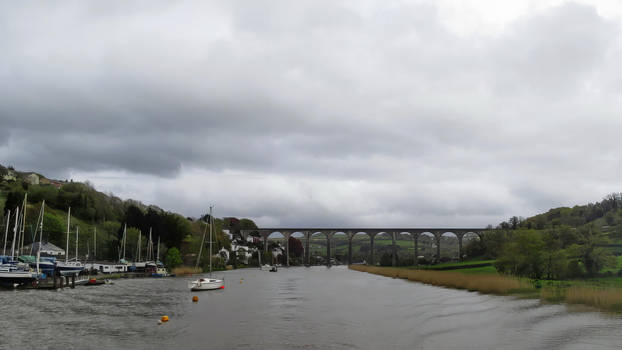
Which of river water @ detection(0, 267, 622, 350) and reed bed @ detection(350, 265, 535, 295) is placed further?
reed bed @ detection(350, 265, 535, 295)

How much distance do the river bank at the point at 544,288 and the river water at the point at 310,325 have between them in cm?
190

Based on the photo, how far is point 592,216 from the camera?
14738cm

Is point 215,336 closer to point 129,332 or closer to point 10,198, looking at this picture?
point 129,332

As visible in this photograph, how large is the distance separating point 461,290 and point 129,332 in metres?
33.8

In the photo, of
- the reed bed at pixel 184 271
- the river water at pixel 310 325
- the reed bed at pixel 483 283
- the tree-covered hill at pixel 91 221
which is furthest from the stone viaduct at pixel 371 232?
the river water at pixel 310 325

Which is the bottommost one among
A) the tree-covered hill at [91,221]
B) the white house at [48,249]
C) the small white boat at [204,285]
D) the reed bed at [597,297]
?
the small white boat at [204,285]

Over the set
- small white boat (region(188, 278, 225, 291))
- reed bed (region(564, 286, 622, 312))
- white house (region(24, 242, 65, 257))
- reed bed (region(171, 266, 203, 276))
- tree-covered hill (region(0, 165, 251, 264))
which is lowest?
reed bed (region(171, 266, 203, 276))

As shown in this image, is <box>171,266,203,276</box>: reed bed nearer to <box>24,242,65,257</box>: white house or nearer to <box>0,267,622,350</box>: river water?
<box>24,242,65,257</box>: white house

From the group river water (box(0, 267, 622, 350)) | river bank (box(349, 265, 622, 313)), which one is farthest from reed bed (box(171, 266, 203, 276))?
river water (box(0, 267, 622, 350))

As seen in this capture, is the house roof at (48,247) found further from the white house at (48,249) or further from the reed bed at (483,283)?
the reed bed at (483,283)

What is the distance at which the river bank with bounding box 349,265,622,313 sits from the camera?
2955cm

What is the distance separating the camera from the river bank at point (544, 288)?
29547 millimetres

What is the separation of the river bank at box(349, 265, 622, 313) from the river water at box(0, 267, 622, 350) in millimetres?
1897

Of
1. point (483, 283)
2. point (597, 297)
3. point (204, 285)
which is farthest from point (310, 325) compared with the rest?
point (204, 285)
